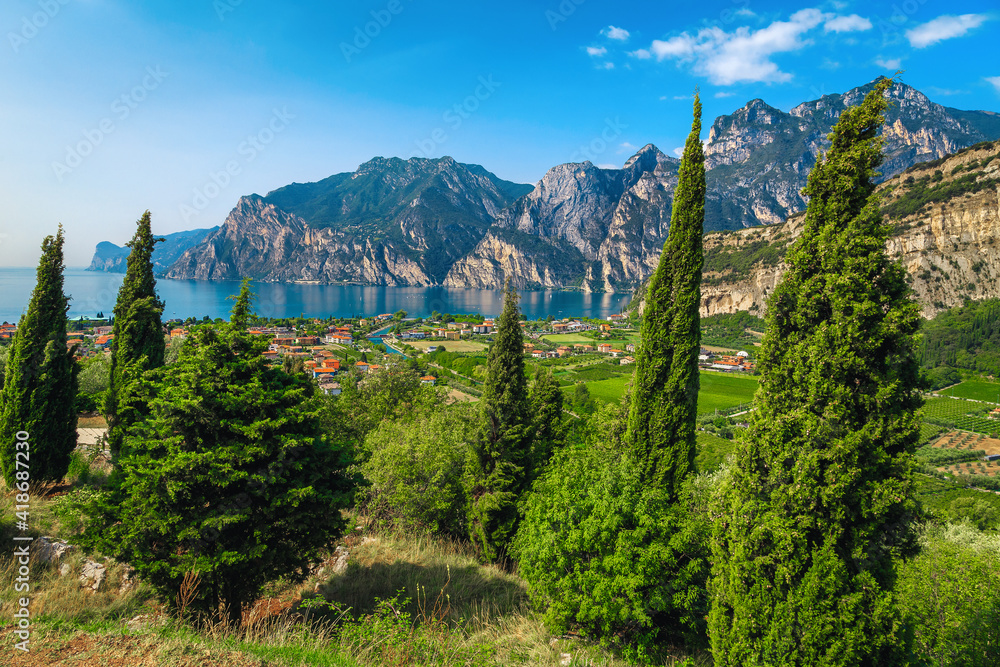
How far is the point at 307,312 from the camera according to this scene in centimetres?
12600

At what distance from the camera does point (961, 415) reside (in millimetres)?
50719

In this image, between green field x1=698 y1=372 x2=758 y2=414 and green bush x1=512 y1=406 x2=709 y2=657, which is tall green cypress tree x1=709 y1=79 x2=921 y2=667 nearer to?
green bush x1=512 y1=406 x2=709 y2=657

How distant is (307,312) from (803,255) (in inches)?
5311

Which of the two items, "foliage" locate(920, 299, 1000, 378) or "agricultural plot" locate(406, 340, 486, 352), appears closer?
"foliage" locate(920, 299, 1000, 378)

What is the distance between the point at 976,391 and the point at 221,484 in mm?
87721

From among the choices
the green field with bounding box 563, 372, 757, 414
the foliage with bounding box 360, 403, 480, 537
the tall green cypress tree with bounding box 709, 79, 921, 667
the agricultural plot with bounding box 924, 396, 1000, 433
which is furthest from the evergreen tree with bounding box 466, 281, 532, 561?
the agricultural plot with bounding box 924, 396, 1000, 433

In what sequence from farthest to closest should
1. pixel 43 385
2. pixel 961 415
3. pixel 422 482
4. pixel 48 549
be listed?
pixel 961 415
pixel 422 482
pixel 43 385
pixel 48 549

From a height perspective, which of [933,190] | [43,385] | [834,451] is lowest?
[43,385]

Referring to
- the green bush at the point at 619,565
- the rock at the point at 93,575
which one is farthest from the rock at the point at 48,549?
the green bush at the point at 619,565

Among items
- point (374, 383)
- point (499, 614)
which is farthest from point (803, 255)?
point (374, 383)

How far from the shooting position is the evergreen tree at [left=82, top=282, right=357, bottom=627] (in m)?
4.61

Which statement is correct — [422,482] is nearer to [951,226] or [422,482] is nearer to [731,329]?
[731,329]

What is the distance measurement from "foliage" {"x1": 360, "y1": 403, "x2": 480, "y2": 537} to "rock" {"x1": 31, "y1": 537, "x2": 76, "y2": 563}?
6.12 metres

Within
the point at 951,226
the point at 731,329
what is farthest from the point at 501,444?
the point at 951,226
